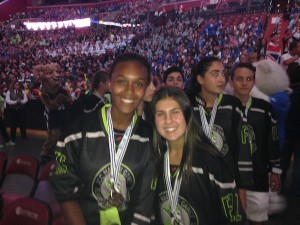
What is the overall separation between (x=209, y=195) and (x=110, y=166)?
0.53 m

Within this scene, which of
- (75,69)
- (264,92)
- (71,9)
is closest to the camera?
(264,92)

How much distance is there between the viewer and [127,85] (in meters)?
1.72

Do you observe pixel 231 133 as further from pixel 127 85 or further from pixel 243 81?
pixel 127 85

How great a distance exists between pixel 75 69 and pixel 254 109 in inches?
745

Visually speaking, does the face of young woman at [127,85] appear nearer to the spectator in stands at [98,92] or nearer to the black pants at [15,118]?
the spectator in stands at [98,92]

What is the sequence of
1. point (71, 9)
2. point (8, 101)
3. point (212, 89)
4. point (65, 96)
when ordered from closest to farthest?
point (212, 89) → point (65, 96) → point (8, 101) → point (71, 9)

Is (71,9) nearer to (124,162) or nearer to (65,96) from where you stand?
(65,96)

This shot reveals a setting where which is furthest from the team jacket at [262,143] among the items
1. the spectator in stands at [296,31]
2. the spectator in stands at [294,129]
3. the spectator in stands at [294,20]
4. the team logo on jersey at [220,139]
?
the spectator in stands at [294,20]

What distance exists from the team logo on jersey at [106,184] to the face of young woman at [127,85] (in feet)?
1.04

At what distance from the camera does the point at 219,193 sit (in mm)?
1642

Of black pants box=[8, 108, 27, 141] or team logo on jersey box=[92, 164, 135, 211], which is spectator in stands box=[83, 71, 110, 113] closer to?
team logo on jersey box=[92, 164, 135, 211]

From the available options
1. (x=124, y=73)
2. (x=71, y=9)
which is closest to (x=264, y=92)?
(x=124, y=73)

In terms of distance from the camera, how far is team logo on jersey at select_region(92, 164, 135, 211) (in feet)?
5.58

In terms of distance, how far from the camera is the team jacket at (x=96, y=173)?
1.69 meters
